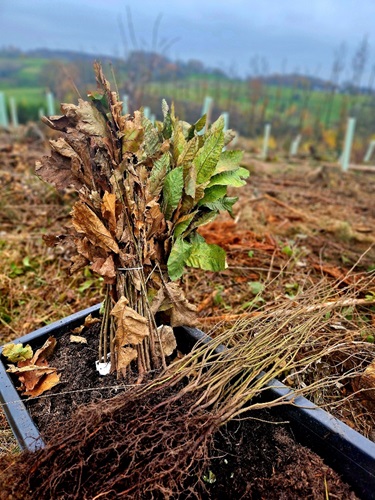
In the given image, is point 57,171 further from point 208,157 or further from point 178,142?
point 208,157

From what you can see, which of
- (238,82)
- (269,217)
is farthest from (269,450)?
(238,82)

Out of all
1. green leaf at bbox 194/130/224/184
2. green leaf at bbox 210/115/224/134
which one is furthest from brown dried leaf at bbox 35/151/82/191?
green leaf at bbox 210/115/224/134

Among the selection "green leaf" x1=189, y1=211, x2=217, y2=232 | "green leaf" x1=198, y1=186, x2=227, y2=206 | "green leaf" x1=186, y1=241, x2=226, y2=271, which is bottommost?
"green leaf" x1=186, y1=241, x2=226, y2=271

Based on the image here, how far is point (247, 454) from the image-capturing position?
1.38 metres

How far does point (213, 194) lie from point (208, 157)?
0.17 metres

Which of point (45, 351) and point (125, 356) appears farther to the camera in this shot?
point (45, 351)

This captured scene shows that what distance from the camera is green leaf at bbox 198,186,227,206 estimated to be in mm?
1710

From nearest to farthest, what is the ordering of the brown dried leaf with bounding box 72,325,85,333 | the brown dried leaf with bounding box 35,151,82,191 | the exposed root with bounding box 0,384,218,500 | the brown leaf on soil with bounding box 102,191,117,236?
the exposed root with bounding box 0,384,218,500
the brown leaf on soil with bounding box 102,191,117,236
the brown dried leaf with bounding box 35,151,82,191
the brown dried leaf with bounding box 72,325,85,333

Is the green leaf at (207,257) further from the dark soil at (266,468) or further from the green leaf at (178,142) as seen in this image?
the dark soil at (266,468)

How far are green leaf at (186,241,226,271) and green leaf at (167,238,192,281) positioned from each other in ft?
0.23

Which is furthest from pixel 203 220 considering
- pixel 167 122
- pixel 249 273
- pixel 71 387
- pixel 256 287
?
pixel 249 273

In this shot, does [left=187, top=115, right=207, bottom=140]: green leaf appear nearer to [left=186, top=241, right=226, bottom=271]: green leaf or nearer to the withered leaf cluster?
the withered leaf cluster

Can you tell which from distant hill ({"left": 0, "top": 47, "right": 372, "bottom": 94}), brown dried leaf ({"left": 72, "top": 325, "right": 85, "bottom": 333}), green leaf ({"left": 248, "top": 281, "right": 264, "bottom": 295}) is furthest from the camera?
distant hill ({"left": 0, "top": 47, "right": 372, "bottom": 94})

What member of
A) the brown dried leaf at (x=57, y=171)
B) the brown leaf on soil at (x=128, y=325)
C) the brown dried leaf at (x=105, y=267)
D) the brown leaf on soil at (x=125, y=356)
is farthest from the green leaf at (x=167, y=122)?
the brown leaf on soil at (x=125, y=356)
